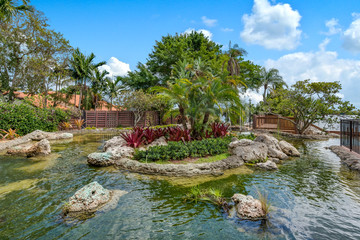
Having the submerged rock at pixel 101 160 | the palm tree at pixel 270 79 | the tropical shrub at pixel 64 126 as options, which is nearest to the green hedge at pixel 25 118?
the tropical shrub at pixel 64 126

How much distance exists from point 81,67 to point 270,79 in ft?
92.5

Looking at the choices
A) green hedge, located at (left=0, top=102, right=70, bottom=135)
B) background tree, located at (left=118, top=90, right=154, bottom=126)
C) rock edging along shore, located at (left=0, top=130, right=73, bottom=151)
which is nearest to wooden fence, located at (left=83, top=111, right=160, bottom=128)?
background tree, located at (left=118, top=90, right=154, bottom=126)

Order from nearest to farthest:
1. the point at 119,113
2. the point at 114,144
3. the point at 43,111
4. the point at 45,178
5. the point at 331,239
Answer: the point at 331,239 → the point at 45,178 → the point at 114,144 → the point at 43,111 → the point at 119,113

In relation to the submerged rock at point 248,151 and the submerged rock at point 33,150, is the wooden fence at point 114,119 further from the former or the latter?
the submerged rock at point 248,151

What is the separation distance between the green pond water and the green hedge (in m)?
9.71

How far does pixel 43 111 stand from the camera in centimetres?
1748

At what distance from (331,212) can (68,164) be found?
8.53 m

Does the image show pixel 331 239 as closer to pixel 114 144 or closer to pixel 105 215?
pixel 105 215

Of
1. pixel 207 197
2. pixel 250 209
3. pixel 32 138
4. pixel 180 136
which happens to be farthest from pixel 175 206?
pixel 32 138

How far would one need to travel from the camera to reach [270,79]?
3219 centimetres

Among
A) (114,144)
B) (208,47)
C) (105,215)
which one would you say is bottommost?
(105,215)

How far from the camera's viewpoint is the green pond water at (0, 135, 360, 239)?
3469 millimetres

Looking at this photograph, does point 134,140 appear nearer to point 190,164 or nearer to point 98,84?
point 190,164

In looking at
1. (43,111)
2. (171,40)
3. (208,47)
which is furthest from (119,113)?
(208,47)
